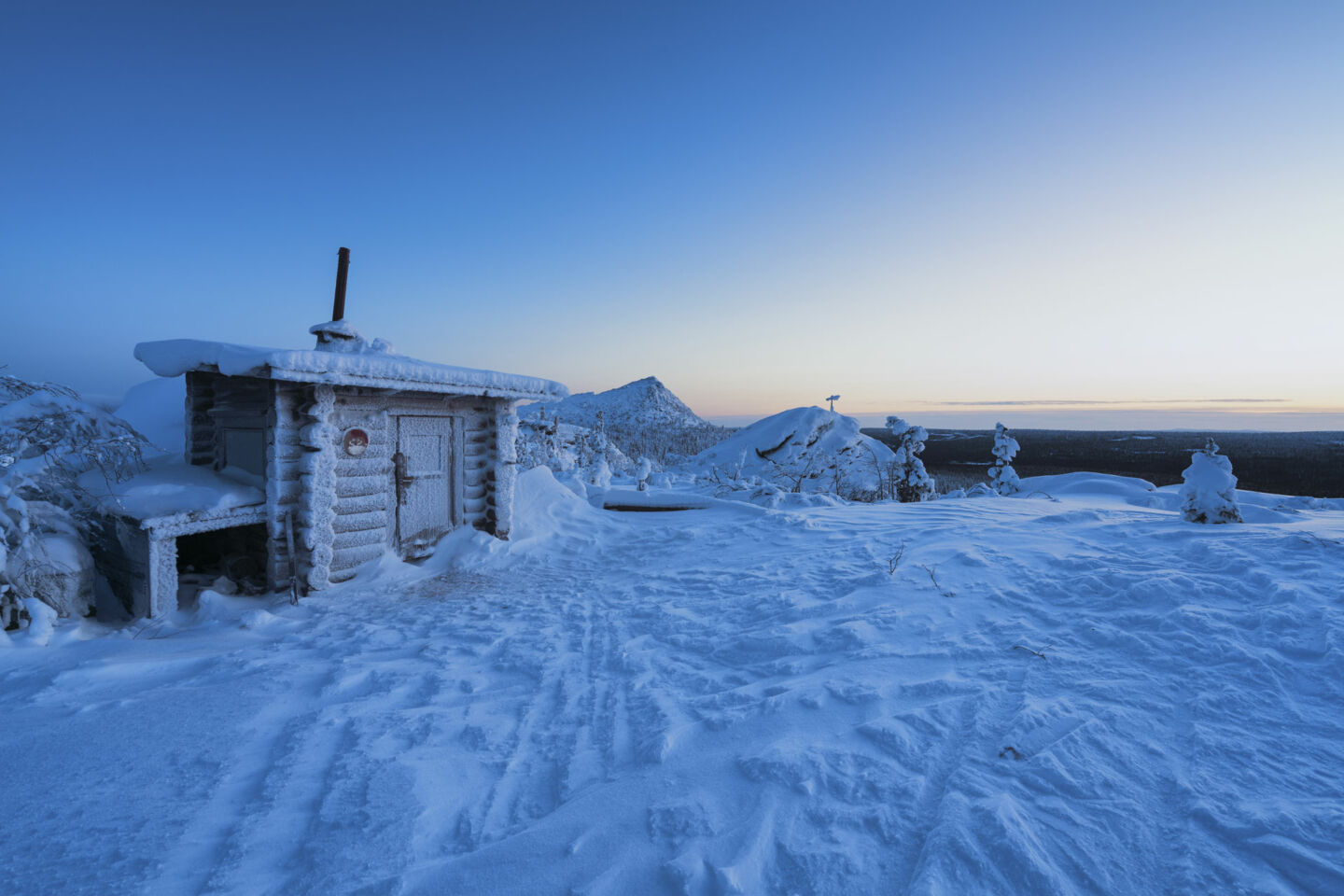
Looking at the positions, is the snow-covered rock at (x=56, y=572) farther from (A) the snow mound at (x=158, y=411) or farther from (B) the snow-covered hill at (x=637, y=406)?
(B) the snow-covered hill at (x=637, y=406)

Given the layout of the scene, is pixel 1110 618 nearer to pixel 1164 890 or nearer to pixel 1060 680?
pixel 1060 680

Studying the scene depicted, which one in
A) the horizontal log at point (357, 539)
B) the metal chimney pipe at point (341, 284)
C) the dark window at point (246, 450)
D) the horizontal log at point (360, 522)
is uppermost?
the metal chimney pipe at point (341, 284)

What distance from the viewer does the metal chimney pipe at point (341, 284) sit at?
929cm

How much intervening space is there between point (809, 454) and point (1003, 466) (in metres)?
6.97

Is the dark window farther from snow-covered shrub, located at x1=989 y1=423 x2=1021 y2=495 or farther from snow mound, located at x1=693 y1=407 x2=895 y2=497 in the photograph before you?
snow-covered shrub, located at x1=989 y1=423 x2=1021 y2=495

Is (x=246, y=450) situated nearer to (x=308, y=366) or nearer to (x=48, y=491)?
(x=48, y=491)

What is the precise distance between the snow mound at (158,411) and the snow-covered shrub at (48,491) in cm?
483

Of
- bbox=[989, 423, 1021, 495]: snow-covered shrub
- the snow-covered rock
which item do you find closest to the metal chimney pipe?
the snow-covered rock

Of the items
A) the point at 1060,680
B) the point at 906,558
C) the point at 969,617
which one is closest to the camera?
the point at 1060,680

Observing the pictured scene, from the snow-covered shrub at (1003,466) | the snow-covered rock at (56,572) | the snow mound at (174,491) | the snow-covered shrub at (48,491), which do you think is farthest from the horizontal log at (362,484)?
the snow-covered shrub at (1003,466)

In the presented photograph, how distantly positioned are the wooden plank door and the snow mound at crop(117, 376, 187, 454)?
5.75 metres

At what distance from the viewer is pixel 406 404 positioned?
7832mm

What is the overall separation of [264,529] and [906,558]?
329 inches

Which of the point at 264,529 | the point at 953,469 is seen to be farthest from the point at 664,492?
the point at 953,469
